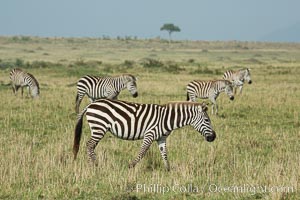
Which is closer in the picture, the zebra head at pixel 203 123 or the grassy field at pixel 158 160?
the grassy field at pixel 158 160

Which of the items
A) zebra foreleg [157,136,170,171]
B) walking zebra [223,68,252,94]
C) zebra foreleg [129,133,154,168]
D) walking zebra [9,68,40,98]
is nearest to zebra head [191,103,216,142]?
zebra foreleg [157,136,170,171]

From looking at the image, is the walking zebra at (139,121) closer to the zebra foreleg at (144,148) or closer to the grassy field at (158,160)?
the zebra foreleg at (144,148)

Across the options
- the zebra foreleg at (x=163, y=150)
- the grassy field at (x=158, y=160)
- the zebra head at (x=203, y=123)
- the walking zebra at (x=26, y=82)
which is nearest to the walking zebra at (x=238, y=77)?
the grassy field at (x=158, y=160)

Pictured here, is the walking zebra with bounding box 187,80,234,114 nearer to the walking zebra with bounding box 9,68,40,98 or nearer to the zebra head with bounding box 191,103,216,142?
the walking zebra with bounding box 9,68,40,98

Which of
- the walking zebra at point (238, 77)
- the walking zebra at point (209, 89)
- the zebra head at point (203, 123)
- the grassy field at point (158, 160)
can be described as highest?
the walking zebra at point (238, 77)

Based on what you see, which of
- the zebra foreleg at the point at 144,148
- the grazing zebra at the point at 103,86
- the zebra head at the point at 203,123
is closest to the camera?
the zebra foreleg at the point at 144,148

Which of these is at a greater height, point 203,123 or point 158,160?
point 203,123

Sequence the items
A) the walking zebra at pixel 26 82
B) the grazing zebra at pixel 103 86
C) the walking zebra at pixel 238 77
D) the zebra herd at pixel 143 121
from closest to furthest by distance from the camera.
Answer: the zebra herd at pixel 143 121, the grazing zebra at pixel 103 86, the walking zebra at pixel 26 82, the walking zebra at pixel 238 77

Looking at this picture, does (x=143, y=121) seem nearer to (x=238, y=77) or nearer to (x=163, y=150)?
(x=163, y=150)

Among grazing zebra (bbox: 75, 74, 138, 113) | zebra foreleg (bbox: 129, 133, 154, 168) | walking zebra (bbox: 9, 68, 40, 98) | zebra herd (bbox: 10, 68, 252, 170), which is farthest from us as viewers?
walking zebra (bbox: 9, 68, 40, 98)

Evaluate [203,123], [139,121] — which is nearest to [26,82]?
[139,121]

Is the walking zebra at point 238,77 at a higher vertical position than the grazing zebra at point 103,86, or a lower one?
higher

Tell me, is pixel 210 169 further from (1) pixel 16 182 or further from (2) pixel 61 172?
(1) pixel 16 182

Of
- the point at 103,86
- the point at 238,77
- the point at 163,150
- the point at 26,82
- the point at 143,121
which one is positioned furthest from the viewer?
the point at 238,77
